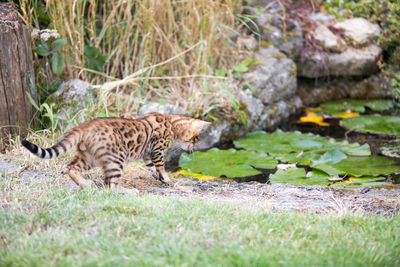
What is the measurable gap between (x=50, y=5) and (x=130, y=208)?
3.98 m

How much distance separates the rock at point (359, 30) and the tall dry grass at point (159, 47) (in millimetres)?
3081

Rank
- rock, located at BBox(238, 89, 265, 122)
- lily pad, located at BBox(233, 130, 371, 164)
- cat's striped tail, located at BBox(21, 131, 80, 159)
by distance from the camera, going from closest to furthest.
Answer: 1. cat's striped tail, located at BBox(21, 131, 80, 159)
2. lily pad, located at BBox(233, 130, 371, 164)
3. rock, located at BBox(238, 89, 265, 122)

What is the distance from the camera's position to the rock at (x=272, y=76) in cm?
735

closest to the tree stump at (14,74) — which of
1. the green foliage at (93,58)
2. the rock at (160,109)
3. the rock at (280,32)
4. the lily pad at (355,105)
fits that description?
the green foliage at (93,58)

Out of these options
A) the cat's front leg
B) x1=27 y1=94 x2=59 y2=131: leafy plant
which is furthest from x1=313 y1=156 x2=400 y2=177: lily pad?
x1=27 y1=94 x2=59 y2=131: leafy plant

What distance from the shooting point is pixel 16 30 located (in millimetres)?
4977

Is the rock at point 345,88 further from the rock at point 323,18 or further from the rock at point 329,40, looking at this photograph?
the rock at point 323,18

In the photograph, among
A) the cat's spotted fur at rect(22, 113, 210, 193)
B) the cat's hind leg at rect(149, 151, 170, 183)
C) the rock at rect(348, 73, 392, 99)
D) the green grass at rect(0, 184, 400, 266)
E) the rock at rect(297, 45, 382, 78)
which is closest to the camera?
the green grass at rect(0, 184, 400, 266)

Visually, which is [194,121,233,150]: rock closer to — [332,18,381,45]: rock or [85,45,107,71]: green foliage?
[85,45,107,71]: green foliage

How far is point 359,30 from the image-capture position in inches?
351

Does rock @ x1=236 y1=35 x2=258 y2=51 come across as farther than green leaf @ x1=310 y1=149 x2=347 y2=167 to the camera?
Yes

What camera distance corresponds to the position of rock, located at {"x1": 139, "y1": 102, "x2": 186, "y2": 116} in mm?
6205

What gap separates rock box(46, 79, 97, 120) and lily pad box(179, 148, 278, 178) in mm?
1536

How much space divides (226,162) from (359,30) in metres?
5.14
